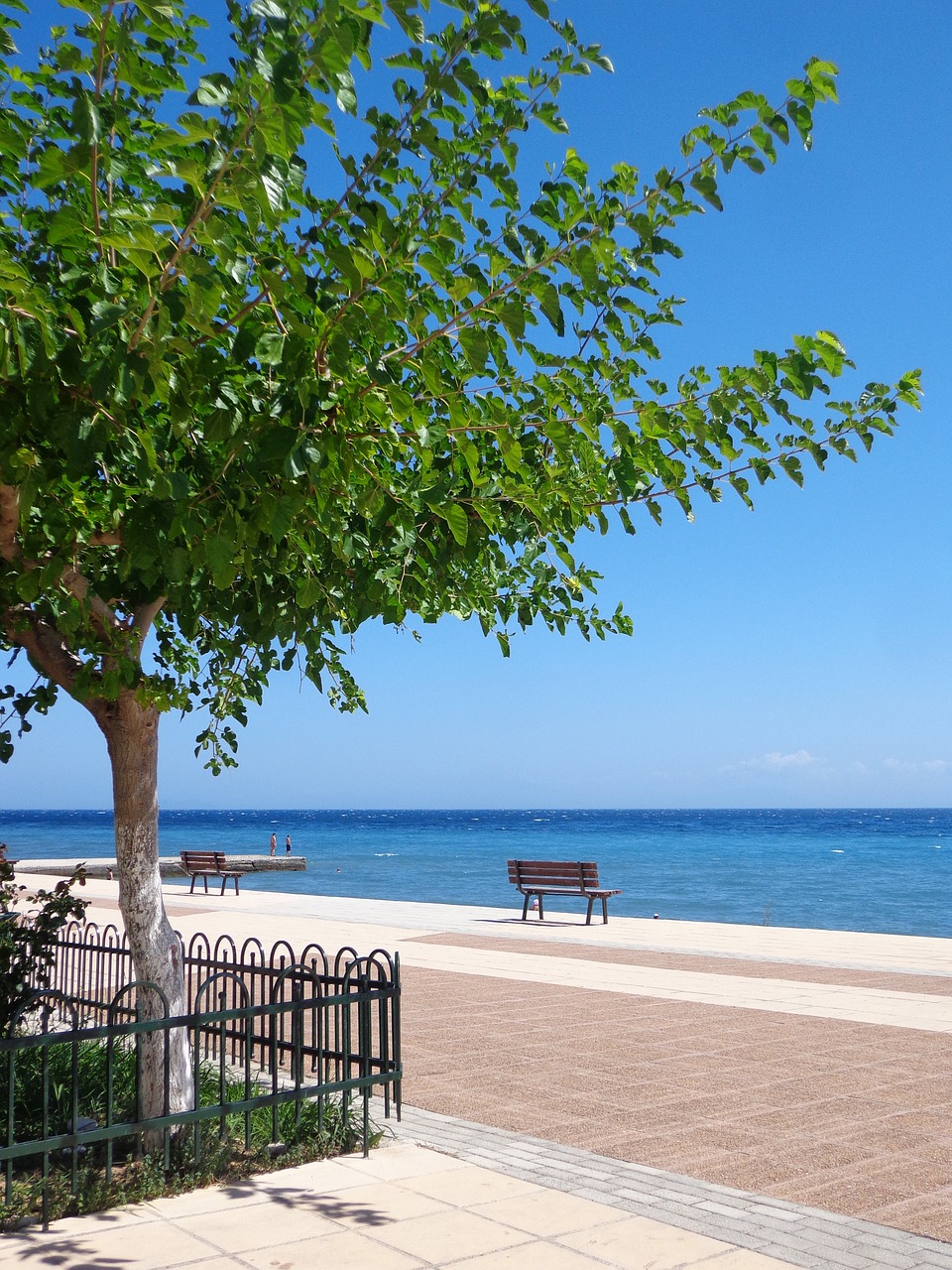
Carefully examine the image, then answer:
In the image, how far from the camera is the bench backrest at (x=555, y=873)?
65.1 feet

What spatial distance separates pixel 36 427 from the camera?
4.04 metres

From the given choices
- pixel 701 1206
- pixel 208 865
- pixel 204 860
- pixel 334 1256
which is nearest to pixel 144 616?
pixel 334 1256

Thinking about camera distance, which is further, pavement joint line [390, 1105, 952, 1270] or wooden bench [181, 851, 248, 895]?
wooden bench [181, 851, 248, 895]

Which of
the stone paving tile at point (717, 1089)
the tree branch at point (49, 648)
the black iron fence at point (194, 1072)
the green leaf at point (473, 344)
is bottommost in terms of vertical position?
the stone paving tile at point (717, 1089)

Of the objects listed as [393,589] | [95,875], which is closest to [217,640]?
[393,589]

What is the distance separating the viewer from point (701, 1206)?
18.2ft

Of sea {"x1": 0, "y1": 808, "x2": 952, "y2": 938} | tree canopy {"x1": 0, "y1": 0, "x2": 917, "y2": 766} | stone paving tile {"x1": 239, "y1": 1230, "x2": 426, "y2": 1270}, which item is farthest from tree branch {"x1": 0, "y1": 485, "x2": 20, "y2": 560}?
sea {"x1": 0, "y1": 808, "x2": 952, "y2": 938}

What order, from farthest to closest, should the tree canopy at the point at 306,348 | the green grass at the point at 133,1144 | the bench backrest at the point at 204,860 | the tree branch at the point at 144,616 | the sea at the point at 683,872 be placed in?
the sea at the point at 683,872
the bench backrest at the point at 204,860
the tree branch at the point at 144,616
the green grass at the point at 133,1144
the tree canopy at the point at 306,348

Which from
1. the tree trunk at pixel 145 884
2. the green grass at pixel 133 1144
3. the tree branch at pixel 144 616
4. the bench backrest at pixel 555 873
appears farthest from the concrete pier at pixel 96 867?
the tree branch at pixel 144 616

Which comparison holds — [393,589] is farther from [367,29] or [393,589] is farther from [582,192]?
[367,29]

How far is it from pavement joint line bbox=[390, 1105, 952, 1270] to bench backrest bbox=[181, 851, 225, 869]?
68.4ft

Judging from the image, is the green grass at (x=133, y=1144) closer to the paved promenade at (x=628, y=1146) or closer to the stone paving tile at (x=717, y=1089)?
the paved promenade at (x=628, y=1146)

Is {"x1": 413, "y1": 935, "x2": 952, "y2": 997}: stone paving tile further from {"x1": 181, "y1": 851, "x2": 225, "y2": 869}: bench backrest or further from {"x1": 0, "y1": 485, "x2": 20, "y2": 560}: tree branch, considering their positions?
{"x1": 181, "y1": 851, "x2": 225, "y2": 869}: bench backrest

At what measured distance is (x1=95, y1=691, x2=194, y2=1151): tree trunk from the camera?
6.39 metres
